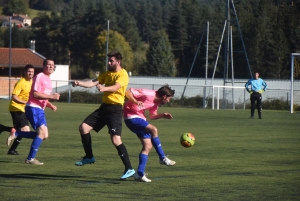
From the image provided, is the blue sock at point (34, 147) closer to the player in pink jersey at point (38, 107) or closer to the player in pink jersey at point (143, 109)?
the player in pink jersey at point (38, 107)

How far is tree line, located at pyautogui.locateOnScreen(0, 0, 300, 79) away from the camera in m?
84.2

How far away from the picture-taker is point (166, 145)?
56.4 ft

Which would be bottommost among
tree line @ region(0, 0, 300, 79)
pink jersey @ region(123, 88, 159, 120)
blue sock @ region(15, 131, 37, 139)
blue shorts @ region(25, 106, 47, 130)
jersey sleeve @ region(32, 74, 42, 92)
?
blue sock @ region(15, 131, 37, 139)

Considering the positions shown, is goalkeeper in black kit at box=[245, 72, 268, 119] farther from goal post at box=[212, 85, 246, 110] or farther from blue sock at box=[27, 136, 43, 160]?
blue sock at box=[27, 136, 43, 160]

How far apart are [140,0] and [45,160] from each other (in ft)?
518

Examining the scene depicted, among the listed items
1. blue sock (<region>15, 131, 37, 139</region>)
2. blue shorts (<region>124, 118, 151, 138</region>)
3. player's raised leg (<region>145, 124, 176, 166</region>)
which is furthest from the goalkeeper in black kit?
blue shorts (<region>124, 118, 151, 138</region>)

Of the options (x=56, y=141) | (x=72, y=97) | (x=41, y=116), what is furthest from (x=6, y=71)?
(x=41, y=116)

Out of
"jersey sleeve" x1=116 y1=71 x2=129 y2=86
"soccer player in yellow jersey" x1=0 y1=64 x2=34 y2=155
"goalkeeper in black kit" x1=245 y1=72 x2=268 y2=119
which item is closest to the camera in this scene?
"jersey sleeve" x1=116 y1=71 x2=129 y2=86

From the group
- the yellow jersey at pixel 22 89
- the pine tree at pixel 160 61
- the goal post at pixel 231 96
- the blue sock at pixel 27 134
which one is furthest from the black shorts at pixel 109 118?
the pine tree at pixel 160 61

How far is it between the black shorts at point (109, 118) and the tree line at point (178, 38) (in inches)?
2444

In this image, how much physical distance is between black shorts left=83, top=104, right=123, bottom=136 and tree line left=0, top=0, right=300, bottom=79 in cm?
6207

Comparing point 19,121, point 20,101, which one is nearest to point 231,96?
point 19,121

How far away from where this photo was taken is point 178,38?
11025 centimetres

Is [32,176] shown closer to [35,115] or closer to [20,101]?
[35,115]
